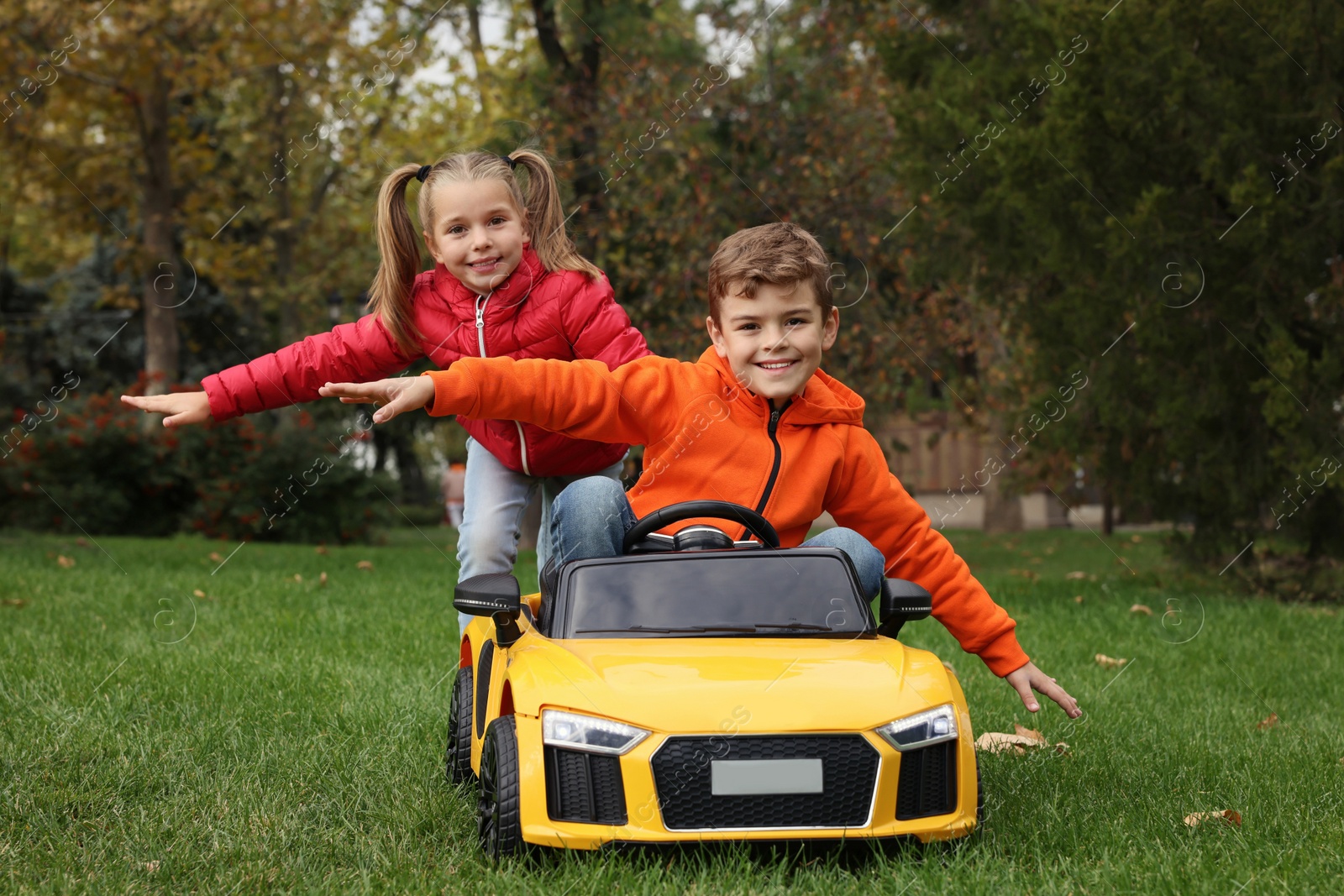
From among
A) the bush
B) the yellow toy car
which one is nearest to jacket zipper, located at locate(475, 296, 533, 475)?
the yellow toy car

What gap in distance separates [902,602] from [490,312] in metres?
1.70

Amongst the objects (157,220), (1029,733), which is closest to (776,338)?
(1029,733)

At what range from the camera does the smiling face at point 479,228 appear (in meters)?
4.21

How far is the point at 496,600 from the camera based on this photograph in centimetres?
323

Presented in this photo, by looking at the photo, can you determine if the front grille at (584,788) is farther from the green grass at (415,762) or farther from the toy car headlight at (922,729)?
the toy car headlight at (922,729)

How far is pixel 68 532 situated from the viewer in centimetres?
1573

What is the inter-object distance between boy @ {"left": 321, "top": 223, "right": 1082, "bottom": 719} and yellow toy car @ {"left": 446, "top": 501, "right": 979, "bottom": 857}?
339 mm

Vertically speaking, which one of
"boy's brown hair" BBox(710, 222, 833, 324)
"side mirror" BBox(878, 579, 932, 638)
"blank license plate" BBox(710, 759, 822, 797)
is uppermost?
"boy's brown hair" BBox(710, 222, 833, 324)

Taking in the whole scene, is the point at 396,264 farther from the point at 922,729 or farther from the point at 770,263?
the point at 922,729

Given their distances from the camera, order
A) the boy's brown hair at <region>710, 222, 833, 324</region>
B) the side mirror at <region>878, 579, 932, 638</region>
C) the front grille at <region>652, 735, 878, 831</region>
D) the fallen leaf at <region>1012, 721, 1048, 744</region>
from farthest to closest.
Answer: the fallen leaf at <region>1012, 721, 1048, 744</region> < the boy's brown hair at <region>710, 222, 833, 324</region> < the side mirror at <region>878, 579, 932, 638</region> < the front grille at <region>652, 735, 878, 831</region>

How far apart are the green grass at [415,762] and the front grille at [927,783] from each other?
12 cm

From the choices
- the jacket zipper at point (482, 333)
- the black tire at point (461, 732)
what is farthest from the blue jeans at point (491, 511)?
the black tire at point (461, 732)

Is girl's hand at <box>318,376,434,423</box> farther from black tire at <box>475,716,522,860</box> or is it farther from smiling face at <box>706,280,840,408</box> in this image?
smiling face at <box>706,280,840,408</box>

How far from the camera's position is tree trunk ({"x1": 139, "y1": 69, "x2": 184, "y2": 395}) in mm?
17172
